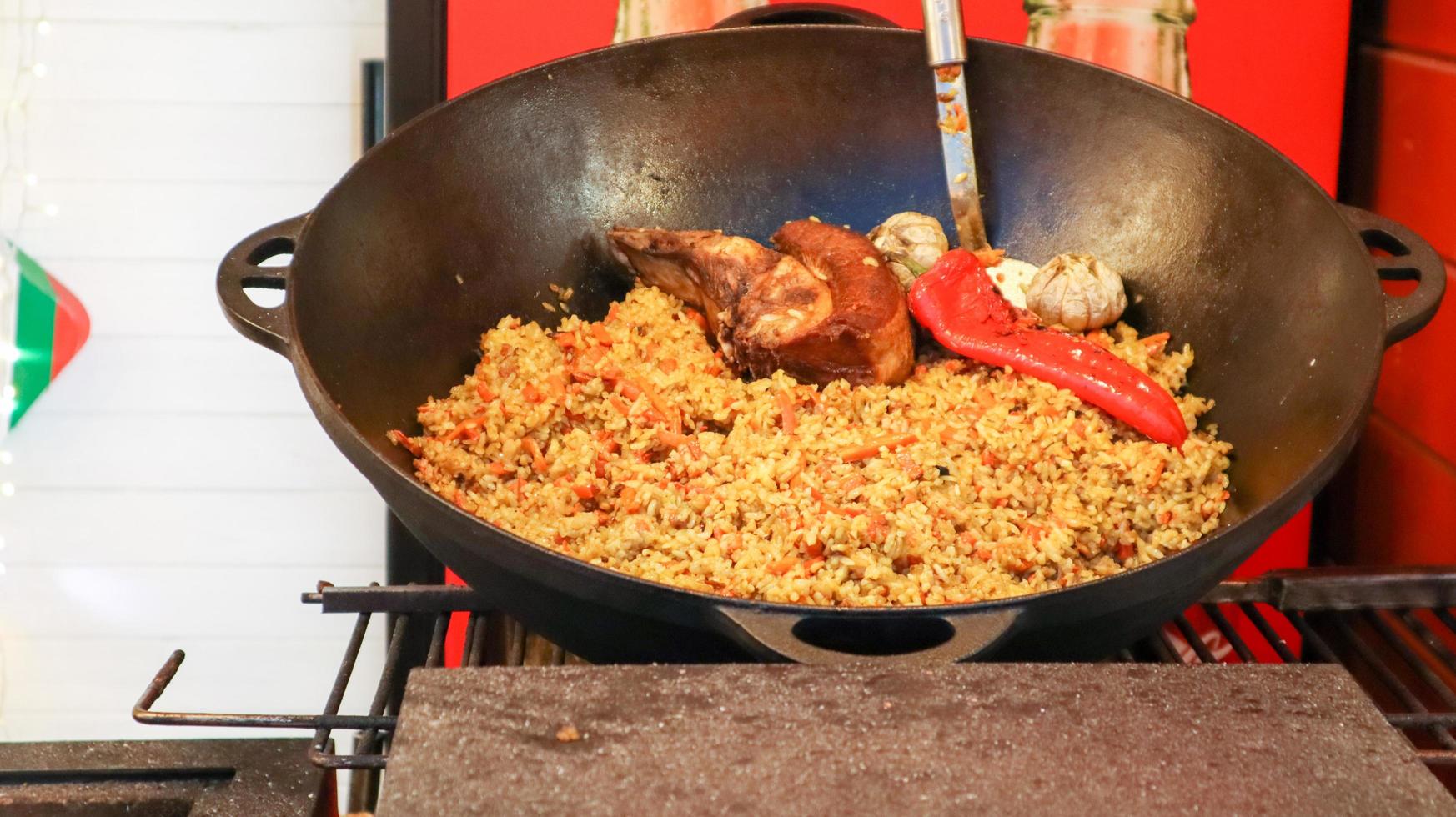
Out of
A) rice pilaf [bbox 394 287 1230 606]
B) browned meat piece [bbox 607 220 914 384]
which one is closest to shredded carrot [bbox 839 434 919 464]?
rice pilaf [bbox 394 287 1230 606]

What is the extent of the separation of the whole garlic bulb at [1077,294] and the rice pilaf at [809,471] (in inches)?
1.4

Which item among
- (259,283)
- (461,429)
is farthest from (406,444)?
(259,283)

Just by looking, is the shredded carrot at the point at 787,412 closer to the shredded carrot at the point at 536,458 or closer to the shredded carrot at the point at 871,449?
the shredded carrot at the point at 871,449

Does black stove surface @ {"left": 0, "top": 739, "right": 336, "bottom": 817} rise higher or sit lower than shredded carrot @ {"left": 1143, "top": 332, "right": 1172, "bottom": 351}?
lower

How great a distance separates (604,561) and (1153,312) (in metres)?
0.76

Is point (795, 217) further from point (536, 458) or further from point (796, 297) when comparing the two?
point (536, 458)

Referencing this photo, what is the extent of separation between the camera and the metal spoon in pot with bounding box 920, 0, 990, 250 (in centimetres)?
142

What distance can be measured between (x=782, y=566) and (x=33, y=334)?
77.3 inches

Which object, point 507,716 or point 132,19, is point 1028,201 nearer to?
point 507,716

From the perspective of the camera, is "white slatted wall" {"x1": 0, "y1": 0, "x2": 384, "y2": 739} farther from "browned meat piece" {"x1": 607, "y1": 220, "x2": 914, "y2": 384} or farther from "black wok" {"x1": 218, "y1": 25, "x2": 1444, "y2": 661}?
"browned meat piece" {"x1": 607, "y1": 220, "x2": 914, "y2": 384}

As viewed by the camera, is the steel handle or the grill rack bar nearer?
the grill rack bar

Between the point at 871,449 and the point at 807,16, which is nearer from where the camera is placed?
the point at 871,449

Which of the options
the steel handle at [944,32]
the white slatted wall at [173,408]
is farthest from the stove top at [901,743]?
the white slatted wall at [173,408]

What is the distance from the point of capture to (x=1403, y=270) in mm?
1162
